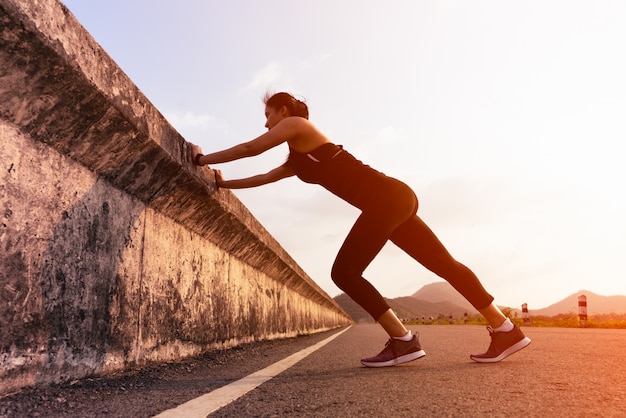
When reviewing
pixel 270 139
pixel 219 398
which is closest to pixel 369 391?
pixel 219 398

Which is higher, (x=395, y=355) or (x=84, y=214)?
(x=84, y=214)

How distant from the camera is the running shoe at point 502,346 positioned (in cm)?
368

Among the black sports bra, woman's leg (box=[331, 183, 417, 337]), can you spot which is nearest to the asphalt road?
woman's leg (box=[331, 183, 417, 337])

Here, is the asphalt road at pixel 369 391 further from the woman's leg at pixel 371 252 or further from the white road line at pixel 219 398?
the woman's leg at pixel 371 252

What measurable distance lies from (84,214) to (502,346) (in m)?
3.03

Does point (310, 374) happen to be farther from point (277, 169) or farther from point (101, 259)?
point (277, 169)

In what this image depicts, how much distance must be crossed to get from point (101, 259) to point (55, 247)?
16.2 inches

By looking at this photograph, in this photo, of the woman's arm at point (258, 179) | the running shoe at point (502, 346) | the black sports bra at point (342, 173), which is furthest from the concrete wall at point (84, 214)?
the running shoe at point (502, 346)

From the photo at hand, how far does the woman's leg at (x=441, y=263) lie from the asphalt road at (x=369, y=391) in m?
0.43

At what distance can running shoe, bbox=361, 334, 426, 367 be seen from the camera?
3529 millimetres

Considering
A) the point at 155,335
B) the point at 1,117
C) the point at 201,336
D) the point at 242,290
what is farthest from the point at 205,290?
the point at 1,117

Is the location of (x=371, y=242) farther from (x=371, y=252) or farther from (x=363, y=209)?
(x=363, y=209)

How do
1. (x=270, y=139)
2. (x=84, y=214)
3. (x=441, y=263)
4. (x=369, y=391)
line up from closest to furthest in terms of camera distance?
(x=369, y=391), (x=84, y=214), (x=270, y=139), (x=441, y=263)

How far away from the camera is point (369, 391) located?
245 cm
